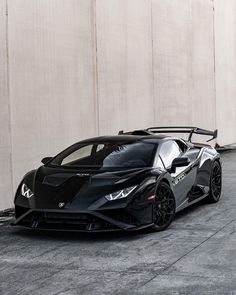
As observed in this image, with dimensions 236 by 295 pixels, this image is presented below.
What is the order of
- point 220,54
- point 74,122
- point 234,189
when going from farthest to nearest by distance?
point 220,54 < point 74,122 < point 234,189

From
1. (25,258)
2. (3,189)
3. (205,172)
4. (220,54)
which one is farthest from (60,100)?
(220,54)

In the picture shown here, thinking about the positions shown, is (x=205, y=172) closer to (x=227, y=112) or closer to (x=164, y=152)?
(x=164, y=152)

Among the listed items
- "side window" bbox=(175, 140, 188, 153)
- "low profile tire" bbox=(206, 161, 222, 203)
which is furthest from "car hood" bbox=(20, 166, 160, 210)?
"low profile tire" bbox=(206, 161, 222, 203)

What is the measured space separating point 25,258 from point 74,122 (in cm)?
568

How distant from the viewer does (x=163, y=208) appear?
23.9 ft

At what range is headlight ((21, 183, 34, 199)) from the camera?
23.5 ft

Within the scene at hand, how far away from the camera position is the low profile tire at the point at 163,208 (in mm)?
7125

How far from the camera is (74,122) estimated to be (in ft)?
37.8

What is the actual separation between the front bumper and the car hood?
0.08 meters

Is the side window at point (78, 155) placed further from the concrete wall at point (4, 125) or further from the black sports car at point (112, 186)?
the concrete wall at point (4, 125)

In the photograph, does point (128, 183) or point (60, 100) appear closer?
point (128, 183)

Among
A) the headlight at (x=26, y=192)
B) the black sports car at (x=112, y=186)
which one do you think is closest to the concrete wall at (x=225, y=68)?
the black sports car at (x=112, y=186)

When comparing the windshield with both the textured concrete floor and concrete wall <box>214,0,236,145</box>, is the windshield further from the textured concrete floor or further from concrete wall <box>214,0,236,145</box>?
concrete wall <box>214,0,236,145</box>

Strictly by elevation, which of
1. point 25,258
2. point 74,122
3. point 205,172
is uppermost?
point 74,122
